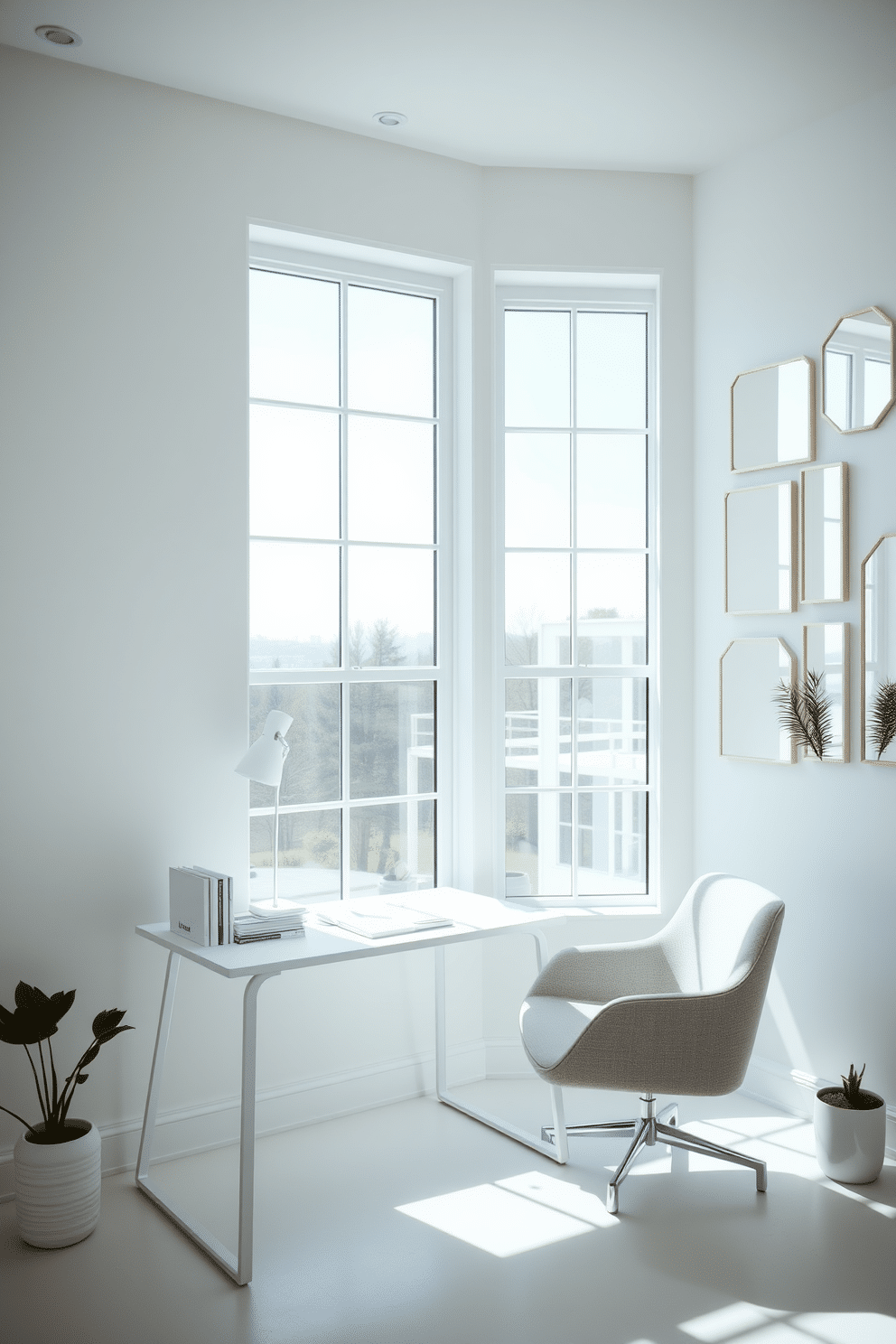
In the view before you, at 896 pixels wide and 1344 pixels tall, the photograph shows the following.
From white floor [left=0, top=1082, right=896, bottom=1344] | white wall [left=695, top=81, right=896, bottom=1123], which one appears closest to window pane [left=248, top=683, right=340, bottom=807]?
white floor [left=0, top=1082, right=896, bottom=1344]

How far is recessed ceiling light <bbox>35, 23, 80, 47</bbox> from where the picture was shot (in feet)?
9.45

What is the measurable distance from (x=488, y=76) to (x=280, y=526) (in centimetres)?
144

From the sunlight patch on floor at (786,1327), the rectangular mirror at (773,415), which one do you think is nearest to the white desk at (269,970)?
the sunlight patch on floor at (786,1327)

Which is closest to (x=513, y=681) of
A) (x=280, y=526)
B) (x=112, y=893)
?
(x=280, y=526)

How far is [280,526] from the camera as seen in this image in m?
3.58

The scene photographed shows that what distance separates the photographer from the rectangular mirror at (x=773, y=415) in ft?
11.4

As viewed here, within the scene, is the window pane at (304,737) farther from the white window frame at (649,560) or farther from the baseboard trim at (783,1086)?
the baseboard trim at (783,1086)

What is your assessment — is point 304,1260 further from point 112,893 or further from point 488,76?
point 488,76

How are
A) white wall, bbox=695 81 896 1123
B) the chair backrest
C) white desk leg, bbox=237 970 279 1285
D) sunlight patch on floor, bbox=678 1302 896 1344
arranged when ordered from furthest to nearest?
white wall, bbox=695 81 896 1123 → the chair backrest → white desk leg, bbox=237 970 279 1285 → sunlight patch on floor, bbox=678 1302 896 1344

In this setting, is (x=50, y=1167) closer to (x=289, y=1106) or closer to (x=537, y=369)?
(x=289, y=1106)

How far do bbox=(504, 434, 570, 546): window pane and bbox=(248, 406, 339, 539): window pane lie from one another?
0.63 meters

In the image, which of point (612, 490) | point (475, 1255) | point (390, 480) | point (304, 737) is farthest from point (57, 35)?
point (475, 1255)

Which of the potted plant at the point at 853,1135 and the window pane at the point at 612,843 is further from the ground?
the window pane at the point at 612,843

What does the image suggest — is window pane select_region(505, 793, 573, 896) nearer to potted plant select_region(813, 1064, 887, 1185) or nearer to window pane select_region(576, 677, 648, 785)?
window pane select_region(576, 677, 648, 785)
